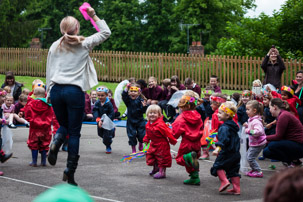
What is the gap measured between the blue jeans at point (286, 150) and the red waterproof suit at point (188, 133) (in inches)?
54.2

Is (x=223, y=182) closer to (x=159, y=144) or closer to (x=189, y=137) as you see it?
(x=189, y=137)

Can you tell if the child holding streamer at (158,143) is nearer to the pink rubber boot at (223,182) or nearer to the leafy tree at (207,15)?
the pink rubber boot at (223,182)

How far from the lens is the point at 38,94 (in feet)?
30.0

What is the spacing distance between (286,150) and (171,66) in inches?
769

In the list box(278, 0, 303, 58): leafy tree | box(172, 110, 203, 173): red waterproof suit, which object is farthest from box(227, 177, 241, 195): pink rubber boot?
box(278, 0, 303, 58): leafy tree

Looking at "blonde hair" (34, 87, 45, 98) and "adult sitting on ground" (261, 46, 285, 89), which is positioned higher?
"adult sitting on ground" (261, 46, 285, 89)

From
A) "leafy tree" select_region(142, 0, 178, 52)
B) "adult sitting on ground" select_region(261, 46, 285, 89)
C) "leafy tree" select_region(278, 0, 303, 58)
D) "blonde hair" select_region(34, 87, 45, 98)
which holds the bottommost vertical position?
"blonde hair" select_region(34, 87, 45, 98)

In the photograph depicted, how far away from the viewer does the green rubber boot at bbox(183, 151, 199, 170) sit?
7.55 metres

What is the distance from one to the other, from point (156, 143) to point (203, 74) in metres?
18.6

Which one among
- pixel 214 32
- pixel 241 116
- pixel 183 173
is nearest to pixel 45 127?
pixel 183 173

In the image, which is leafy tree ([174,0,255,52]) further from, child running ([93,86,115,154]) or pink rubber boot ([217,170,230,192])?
pink rubber boot ([217,170,230,192])

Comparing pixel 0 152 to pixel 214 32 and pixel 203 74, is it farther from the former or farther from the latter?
pixel 214 32

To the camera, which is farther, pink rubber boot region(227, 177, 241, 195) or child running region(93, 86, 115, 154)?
child running region(93, 86, 115, 154)

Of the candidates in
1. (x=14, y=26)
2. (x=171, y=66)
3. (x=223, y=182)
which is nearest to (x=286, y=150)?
(x=223, y=182)
